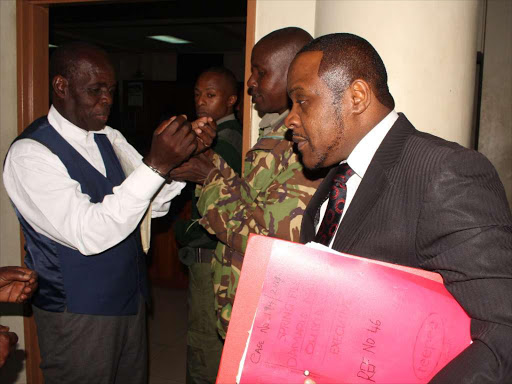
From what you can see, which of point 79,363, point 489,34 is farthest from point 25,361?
point 489,34

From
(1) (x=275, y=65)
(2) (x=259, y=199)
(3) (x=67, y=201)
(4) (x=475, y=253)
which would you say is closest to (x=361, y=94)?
(4) (x=475, y=253)

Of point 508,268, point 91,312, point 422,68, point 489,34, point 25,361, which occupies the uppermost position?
point 489,34

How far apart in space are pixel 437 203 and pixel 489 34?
334cm

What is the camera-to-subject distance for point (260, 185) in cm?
163

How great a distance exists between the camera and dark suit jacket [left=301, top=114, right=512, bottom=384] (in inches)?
29.5

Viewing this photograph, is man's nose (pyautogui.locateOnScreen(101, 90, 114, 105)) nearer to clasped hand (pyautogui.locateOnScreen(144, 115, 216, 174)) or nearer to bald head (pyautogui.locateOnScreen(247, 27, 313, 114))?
clasped hand (pyautogui.locateOnScreen(144, 115, 216, 174))

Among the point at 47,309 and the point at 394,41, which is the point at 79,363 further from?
the point at 394,41

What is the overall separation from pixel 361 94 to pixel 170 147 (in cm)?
88

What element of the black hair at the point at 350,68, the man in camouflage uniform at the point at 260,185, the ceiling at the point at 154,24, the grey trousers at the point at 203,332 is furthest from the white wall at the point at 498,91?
the ceiling at the point at 154,24

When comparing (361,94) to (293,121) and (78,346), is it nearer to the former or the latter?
(293,121)

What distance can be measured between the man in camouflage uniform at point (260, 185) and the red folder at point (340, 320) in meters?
0.56

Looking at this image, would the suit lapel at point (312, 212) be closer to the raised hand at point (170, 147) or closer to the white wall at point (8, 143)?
the raised hand at point (170, 147)

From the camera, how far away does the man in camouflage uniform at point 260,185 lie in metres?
1.46

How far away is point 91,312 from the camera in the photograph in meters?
1.77
